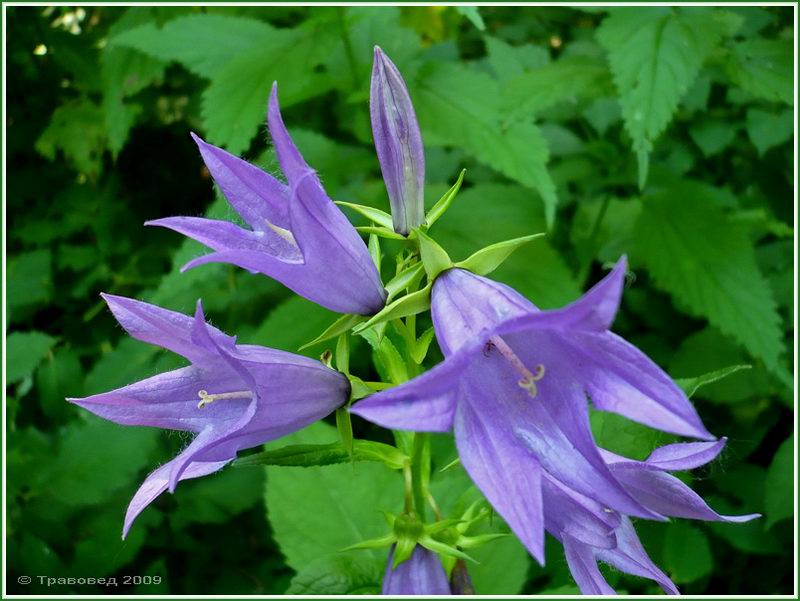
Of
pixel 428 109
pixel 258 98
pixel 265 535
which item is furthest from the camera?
pixel 265 535

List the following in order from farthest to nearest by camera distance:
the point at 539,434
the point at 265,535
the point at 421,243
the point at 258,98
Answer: the point at 265,535, the point at 258,98, the point at 421,243, the point at 539,434

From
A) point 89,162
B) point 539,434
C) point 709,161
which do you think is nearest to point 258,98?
point 89,162

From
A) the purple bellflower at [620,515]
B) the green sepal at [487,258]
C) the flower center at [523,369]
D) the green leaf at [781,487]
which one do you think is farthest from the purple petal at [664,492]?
the green leaf at [781,487]

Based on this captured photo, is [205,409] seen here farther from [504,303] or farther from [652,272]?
[652,272]

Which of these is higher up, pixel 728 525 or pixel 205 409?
pixel 205 409

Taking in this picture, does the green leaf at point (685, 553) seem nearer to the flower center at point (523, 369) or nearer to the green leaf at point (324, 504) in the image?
the green leaf at point (324, 504)

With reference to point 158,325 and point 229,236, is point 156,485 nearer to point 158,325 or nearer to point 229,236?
point 158,325
